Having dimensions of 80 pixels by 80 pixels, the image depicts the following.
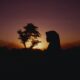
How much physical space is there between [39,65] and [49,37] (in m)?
8.48

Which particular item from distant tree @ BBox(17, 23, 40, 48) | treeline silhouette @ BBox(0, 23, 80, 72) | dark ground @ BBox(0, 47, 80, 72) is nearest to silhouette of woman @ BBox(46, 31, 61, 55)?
treeline silhouette @ BBox(0, 23, 80, 72)

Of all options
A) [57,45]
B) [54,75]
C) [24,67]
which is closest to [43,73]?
[54,75]

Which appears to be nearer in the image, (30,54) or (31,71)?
(31,71)

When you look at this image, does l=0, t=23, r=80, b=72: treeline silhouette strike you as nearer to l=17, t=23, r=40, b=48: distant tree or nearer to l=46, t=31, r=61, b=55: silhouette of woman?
l=46, t=31, r=61, b=55: silhouette of woman

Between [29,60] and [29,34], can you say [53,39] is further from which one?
[29,34]

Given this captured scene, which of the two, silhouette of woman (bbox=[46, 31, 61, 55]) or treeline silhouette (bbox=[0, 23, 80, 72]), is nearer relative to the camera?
treeline silhouette (bbox=[0, 23, 80, 72])

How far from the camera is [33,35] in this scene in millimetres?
50344

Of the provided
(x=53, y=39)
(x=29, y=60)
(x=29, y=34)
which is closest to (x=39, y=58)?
(x=29, y=60)

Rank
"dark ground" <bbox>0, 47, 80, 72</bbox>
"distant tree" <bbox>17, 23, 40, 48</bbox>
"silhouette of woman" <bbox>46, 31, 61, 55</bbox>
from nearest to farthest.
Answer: "dark ground" <bbox>0, 47, 80, 72</bbox> < "silhouette of woman" <bbox>46, 31, 61, 55</bbox> < "distant tree" <bbox>17, 23, 40, 48</bbox>

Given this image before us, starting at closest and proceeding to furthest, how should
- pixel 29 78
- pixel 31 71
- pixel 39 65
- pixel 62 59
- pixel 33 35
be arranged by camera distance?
1. pixel 29 78
2. pixel 31 71
3. pixel 39 65
4. pixel 62 59
5. pixel 33 35

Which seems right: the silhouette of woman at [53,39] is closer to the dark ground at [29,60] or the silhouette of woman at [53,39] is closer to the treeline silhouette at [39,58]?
the treeline silhouette at [39,58]

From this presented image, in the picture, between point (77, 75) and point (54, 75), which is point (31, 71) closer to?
point (54, 75)

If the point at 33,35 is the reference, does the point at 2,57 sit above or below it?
below

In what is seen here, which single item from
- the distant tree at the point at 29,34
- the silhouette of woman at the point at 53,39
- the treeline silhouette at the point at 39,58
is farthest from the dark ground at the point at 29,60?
the distant tree at the point at 29,34
